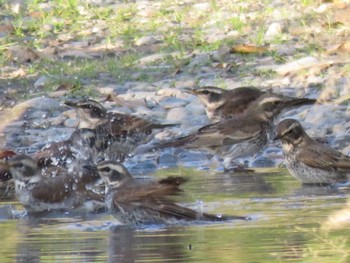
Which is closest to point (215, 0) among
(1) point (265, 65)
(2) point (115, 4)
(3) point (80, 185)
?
(2) point (115, 4)

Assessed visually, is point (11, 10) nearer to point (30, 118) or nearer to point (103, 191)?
point (30, 118)

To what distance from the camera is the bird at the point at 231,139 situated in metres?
13.4

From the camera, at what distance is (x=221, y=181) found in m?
11.9

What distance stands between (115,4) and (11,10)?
156 cm

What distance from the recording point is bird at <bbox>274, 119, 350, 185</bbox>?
11.6m

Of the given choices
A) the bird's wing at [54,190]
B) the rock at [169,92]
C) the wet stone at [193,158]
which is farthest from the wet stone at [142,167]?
the rock at [169,92]

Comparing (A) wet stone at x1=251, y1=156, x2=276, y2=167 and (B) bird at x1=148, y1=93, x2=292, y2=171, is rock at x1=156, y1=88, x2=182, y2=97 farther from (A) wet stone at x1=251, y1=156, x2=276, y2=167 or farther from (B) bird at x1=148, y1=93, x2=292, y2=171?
→ (A) wet stone at x1=251, y1=156, x2=276, y2=167

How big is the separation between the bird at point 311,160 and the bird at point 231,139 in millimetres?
1026

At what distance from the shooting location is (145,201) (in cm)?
937

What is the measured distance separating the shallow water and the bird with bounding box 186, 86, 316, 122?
3274 millimetres

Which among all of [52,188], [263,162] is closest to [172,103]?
[263,162]

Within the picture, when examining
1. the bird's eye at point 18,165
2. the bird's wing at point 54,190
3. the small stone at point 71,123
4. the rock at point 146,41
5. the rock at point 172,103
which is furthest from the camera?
the rock at point 146,41

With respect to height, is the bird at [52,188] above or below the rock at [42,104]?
above

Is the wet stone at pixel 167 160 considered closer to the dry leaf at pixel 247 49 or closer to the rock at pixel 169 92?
the rock at pixel 169 92
